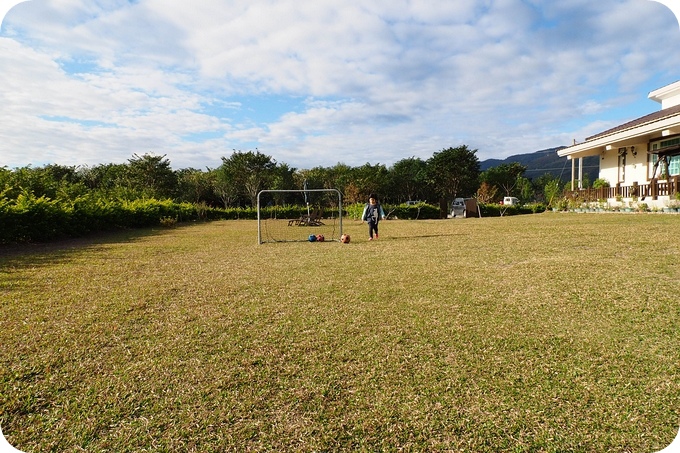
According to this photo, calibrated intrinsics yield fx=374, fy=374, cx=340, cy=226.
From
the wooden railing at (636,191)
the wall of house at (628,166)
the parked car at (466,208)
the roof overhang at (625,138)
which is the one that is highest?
the roof overhang at (625,138)

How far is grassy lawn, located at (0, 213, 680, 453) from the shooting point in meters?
2.18

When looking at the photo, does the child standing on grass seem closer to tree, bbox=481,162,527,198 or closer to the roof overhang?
the roof overhang

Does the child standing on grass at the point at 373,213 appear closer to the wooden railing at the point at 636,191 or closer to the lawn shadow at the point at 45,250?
the lawn shadow at the point at 45,250

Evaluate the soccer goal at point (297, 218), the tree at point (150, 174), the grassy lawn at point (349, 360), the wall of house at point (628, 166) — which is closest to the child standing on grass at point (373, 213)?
the soccer goal at point (297, 218)

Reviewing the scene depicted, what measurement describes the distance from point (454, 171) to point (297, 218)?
26.6 meters

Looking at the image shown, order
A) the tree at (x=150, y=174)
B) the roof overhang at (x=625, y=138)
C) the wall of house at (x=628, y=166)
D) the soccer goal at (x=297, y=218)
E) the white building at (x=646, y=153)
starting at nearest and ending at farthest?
1. the soccer goal at (x=297, y=218)
2. the white building at (x=646, y=153)
3. the roof overhang at (x=625, y=138)
4. the wall of house at (x=628, y=166)
5. the tree at (x=150, y=174)

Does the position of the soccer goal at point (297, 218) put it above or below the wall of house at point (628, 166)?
below

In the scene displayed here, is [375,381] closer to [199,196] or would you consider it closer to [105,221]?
[105,221]

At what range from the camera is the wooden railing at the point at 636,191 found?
13.1 meters

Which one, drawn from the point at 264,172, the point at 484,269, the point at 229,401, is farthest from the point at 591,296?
the point at 264,172

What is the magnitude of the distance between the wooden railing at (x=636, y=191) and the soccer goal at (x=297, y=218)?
37.3ft

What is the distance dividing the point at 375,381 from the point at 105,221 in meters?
15.2

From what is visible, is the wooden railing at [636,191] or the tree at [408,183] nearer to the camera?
the wooden railing at [636,191]

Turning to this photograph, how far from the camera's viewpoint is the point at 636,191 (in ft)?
48.5
